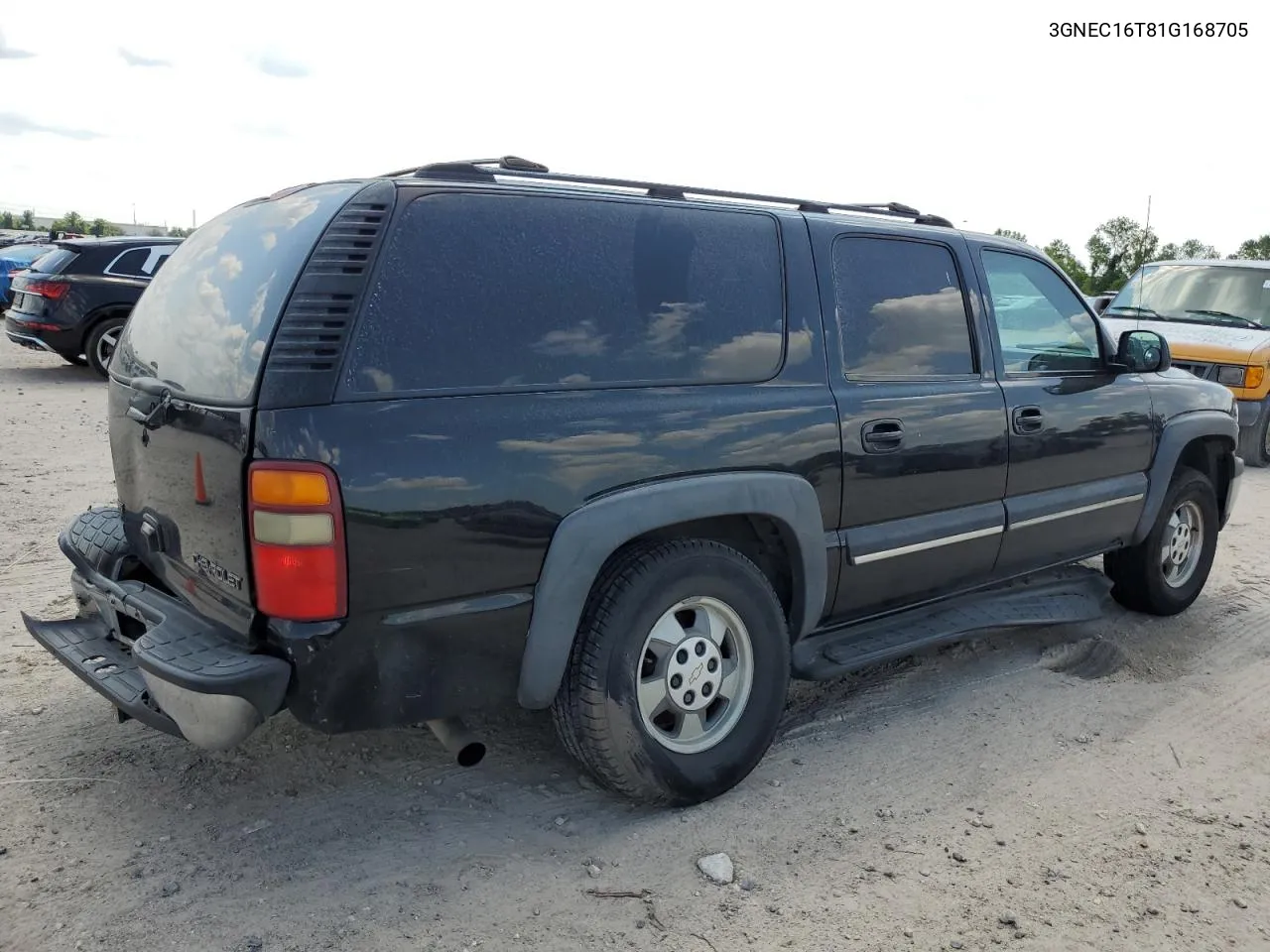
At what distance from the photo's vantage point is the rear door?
144 inches

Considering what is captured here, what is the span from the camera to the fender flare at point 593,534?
9.54 ft

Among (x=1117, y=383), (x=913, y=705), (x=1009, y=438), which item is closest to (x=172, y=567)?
(x=913, y=705)

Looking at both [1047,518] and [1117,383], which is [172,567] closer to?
A: [1047,518]

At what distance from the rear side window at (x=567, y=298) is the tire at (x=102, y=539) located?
1.36 meters

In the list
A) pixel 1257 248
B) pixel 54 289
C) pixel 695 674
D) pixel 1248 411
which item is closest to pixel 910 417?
A: pixel 695 674

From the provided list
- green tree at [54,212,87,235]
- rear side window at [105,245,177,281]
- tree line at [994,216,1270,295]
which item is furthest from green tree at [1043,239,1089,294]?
green tree at [54,212,87,235]

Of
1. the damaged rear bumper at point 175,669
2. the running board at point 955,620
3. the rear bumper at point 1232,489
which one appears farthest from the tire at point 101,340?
the rear bumper at point 1232,489

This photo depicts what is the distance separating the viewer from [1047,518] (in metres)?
4.39

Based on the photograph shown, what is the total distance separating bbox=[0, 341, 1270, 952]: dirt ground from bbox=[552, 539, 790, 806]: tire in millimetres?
170

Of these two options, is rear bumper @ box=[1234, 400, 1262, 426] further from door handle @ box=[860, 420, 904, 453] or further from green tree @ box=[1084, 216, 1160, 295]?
green tree @ box=[1084, 216, 1160, 295]

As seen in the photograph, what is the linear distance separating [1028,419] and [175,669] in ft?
10.5

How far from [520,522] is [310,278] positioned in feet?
2.73

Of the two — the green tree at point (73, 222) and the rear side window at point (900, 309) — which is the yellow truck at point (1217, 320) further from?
the green tree at point (73, 222)

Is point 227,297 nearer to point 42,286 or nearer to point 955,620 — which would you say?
point 955,620
